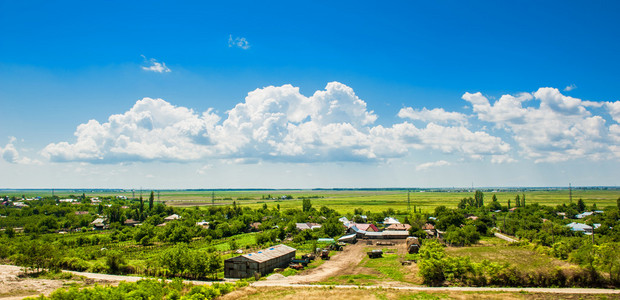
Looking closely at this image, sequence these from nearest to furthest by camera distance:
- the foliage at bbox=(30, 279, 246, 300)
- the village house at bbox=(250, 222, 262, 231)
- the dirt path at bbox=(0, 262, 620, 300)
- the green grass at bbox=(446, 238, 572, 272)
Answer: the foliage at bbox=(30, 279, 246, 300)
the dirt path at bbox=(0, 262, 620, 300)
the green grass at bbox=(446, 238, 572, 272)
the village house at bbox=(250, 222, 262, 231)

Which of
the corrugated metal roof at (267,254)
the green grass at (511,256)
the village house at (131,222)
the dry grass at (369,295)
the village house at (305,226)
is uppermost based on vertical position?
the corrugated metal roof at (267,254)

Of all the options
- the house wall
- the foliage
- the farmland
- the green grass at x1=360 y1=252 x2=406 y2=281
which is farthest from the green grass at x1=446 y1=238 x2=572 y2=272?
the foliage

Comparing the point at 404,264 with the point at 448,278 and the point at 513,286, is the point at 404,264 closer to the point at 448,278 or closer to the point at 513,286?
the point at 448,278

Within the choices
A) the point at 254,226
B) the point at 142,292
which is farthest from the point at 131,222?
the point at 142,292

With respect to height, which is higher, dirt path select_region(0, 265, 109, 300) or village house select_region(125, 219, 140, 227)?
dirt path select_region(0, 265, 109, 300)

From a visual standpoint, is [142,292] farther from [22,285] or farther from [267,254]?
[22,285]

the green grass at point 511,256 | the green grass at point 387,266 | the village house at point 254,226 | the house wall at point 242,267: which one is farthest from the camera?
the village house at point 254,226

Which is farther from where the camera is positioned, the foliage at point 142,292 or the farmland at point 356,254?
the farmland at point 356,254

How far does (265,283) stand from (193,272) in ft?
27.7

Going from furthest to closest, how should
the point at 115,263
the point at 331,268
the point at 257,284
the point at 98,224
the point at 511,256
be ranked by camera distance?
the point at 98,224, the point at 511,256, the point at 331,268, the point at 115,263, the point at 257,284

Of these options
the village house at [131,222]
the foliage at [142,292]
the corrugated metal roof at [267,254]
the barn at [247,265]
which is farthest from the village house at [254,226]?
the foliage at [142,292]

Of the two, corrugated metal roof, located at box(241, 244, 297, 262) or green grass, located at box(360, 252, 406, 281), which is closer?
green grass, located at box(360, 252, 406, 281)

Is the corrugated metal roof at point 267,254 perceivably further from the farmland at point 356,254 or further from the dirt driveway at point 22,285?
the dirt driveway at point 22,285

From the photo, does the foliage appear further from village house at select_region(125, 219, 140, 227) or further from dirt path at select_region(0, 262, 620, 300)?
village house at select_region(125, 219, 140, 227)
